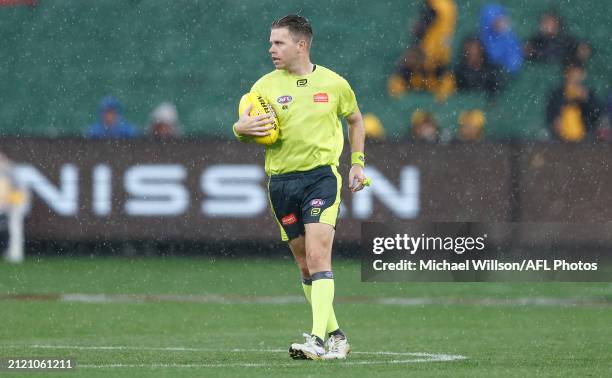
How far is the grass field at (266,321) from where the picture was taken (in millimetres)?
9398

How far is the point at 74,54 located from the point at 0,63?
1.10 m

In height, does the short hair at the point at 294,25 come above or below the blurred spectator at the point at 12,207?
above

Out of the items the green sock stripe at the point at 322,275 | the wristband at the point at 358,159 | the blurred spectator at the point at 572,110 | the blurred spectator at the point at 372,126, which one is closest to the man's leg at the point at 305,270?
the green sock stripe at the point at 322,275

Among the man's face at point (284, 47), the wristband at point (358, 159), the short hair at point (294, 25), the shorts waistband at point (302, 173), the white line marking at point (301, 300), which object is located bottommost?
the white line marking at point (301, 300)

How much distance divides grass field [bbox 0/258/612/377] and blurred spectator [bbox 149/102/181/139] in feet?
9.82

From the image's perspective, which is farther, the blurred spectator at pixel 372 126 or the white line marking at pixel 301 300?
the blurred spectator at pixel 372 126

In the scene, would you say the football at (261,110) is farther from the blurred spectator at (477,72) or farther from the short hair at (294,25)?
the blurred spectator at (477,72)

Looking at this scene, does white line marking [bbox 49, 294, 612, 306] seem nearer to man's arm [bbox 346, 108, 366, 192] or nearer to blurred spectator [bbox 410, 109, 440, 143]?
man's arm [bbox 346, 108, 366, 192]

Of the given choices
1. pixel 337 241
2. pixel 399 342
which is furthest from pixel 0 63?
pixel 399 342

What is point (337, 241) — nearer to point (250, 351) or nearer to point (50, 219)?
point (50, 219)

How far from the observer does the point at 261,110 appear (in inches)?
387

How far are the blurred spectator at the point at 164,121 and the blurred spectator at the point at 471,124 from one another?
153 inches

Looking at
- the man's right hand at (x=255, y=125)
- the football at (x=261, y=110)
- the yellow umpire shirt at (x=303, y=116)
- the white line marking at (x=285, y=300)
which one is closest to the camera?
the man's right hand at (x=255, y=125)

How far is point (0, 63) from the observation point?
77.4 feet
